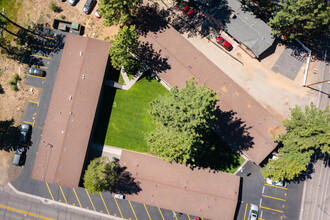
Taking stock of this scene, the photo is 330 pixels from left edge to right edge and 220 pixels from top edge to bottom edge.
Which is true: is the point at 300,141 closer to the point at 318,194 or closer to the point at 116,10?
the point at 318,194

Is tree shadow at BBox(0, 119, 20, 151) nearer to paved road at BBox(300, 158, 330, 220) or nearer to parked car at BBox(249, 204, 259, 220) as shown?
parked car at BBox(249, 204, 259, 220)

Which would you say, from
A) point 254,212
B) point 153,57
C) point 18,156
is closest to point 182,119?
point 153,57

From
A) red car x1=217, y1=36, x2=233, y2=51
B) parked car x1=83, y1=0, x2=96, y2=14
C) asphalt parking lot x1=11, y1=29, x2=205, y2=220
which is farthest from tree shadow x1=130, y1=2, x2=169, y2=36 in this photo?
asphalt parking lot x1=11, y1=29, x2=205, y2=220

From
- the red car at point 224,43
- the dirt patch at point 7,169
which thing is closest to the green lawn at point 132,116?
the red car at point 224,43

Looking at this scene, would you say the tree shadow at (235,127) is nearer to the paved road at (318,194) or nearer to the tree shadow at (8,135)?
the paved road at (318,194)

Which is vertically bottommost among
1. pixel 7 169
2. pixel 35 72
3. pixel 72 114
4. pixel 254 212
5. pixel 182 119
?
pixel 7 169

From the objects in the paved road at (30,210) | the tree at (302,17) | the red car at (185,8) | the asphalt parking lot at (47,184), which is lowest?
the paved road at (30,210)
